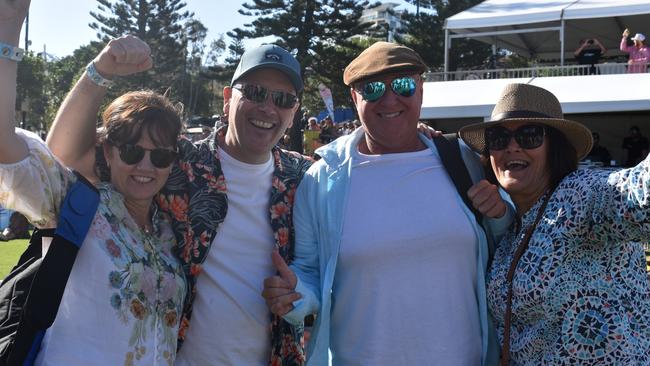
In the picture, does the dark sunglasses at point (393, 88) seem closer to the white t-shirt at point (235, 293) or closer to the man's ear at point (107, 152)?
the white t-shirt at point (235, 293)

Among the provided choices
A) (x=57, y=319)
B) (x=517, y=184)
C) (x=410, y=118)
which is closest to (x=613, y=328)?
(x=517, y=184)

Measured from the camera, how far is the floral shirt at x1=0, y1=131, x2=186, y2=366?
6.14 ft

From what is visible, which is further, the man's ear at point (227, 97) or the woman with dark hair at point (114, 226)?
the man's ear at point (227, 97)

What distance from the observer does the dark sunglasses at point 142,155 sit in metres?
2.24

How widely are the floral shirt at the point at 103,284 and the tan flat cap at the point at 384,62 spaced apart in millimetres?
1128

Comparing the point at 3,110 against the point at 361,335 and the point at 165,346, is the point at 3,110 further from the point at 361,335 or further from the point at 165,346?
the point at 361,335

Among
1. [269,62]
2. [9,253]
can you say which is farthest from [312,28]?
[269,62]

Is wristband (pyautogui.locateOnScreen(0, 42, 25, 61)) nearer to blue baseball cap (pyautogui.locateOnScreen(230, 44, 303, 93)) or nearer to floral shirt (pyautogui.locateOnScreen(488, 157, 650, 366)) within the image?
blue baseball cap (pyautogui.locateOnScreen(230, 44, 303, 93))

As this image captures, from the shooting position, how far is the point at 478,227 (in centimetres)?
252

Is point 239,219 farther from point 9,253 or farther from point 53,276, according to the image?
point 9,253

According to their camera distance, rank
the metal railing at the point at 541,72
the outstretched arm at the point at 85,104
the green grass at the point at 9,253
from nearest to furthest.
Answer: the outstretched arm at the point at 85,104
the green grass at the point at 9,253
the metal railing at the point at 541,72

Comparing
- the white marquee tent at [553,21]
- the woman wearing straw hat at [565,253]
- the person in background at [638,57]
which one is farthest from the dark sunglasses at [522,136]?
the white marquee tent at [553,21]

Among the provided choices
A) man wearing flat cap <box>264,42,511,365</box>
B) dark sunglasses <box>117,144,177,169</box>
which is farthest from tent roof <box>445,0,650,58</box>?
dark sunglasses <box>117,144,177,169</box>

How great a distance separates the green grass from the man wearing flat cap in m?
6.47
